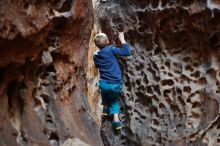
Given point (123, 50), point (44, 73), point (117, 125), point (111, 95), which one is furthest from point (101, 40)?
point (44, 73)

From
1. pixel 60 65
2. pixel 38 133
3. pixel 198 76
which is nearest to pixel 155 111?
pixel 198 76

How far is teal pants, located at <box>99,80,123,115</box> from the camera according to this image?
4.35 meters

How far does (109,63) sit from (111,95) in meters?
0.35

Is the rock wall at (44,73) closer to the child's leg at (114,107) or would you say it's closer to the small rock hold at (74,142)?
the small rock hold at (74,142)

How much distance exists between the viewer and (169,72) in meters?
4.51

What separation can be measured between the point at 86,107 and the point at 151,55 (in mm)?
1173

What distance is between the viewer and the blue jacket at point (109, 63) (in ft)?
14.0

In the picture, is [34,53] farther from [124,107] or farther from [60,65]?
[124,107]

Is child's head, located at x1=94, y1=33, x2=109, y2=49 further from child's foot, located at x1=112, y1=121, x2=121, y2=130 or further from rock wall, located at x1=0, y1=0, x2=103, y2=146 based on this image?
child's foot, located at x1=112, y1=121, x2=121, y2=130

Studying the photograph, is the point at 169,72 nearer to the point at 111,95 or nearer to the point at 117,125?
the point at 111,95

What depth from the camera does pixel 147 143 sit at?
15.0 feet

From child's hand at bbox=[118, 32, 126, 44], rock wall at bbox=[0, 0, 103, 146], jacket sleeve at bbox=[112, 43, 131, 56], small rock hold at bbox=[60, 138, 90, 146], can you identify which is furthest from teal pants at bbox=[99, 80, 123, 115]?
small rock hold at bbox=[60, 138, 90, 146]

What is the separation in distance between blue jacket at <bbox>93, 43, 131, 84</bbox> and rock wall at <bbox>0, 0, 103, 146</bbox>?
1.77 ft

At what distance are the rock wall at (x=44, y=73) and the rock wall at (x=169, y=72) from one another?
1.00 m
